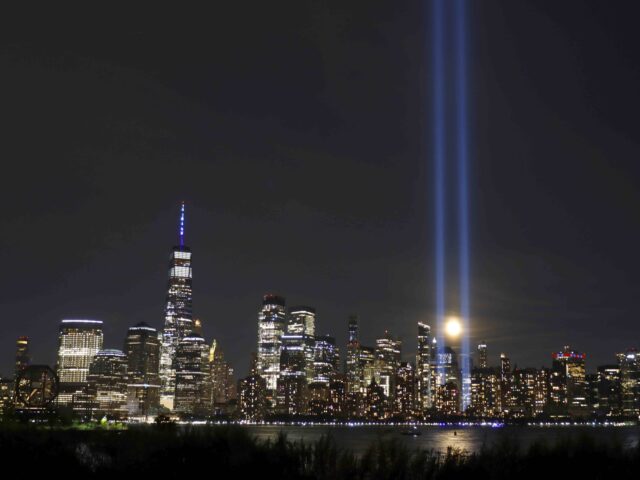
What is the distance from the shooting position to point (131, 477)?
76.8 feet

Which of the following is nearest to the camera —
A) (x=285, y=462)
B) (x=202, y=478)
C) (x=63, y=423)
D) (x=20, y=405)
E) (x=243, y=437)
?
(x=202, y=478)

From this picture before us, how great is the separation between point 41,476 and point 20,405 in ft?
212

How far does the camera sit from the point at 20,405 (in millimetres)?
82875

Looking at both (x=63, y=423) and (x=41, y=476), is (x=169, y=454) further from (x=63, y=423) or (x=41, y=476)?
(x=63, y=423)

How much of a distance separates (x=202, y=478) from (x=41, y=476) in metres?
5.05

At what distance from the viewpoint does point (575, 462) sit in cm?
2384

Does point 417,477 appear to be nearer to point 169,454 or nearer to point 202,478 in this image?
point 202,478

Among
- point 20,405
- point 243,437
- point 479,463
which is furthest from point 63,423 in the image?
point 479,463

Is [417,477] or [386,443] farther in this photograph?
[386,443]

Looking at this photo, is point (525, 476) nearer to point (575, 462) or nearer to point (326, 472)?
point (575, 462)

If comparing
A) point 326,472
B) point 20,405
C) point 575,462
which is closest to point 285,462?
point 326,472

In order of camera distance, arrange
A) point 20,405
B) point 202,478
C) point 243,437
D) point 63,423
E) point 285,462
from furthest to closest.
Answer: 1. point 20,405
2. point 63,423
3. point 243,437
4. point 285,462
5. point 202,478

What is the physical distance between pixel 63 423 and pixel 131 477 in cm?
5087

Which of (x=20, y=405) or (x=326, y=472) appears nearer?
(x=326, y=472)
